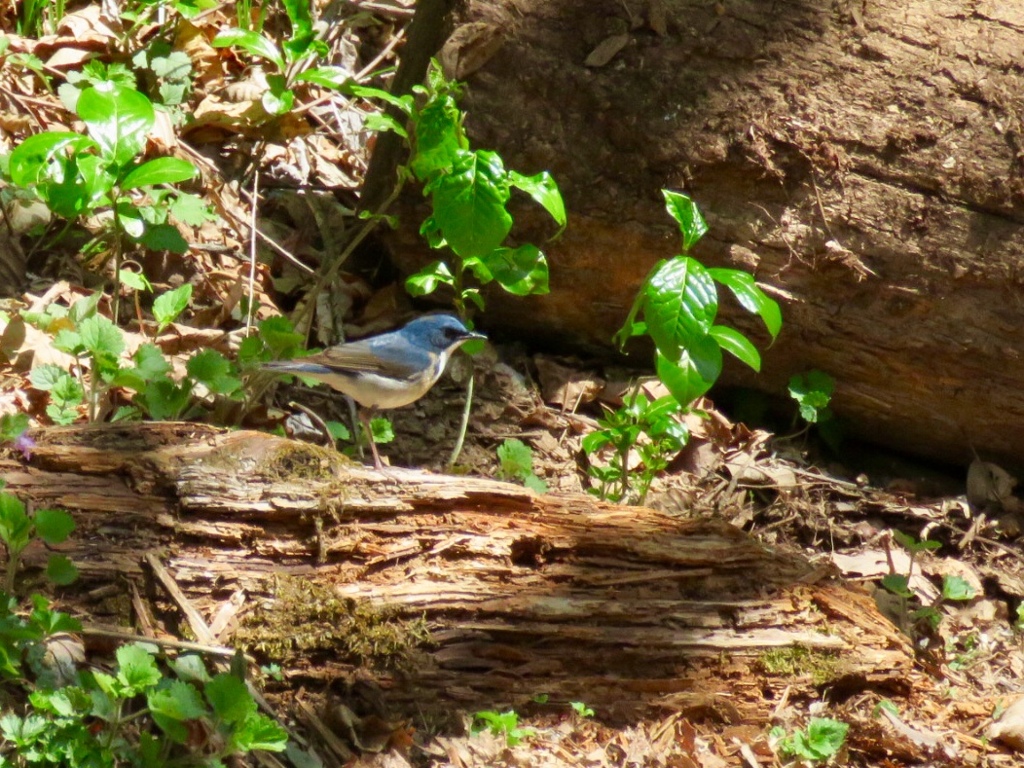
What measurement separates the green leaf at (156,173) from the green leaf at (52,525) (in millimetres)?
1611

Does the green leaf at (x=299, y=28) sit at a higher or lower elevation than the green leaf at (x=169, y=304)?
higher

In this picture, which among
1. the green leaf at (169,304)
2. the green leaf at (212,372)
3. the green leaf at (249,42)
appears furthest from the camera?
the green leaf at (169,304)

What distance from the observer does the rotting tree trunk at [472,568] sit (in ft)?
13.6

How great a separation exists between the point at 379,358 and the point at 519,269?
103cm

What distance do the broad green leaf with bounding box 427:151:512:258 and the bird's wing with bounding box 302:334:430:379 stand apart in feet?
4.08

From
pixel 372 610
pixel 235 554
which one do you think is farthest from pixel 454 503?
pixel 235 554

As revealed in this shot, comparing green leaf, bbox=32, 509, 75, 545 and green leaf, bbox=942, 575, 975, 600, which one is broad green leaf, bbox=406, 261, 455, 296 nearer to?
green leaf, bbox=32, 509, 75, 545

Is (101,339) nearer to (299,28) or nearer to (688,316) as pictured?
(299,28)

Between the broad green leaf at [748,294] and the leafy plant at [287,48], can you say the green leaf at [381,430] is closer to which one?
the leafy plant at [287,48]

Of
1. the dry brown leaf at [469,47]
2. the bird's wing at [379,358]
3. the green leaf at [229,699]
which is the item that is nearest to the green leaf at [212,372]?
the bird's wing at [379,358]

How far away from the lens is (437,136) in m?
4.95

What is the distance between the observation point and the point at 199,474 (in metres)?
4.24

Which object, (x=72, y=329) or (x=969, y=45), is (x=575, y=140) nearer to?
(x=969, y=45)

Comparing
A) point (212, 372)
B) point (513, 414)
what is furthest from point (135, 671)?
point (513, 414)
